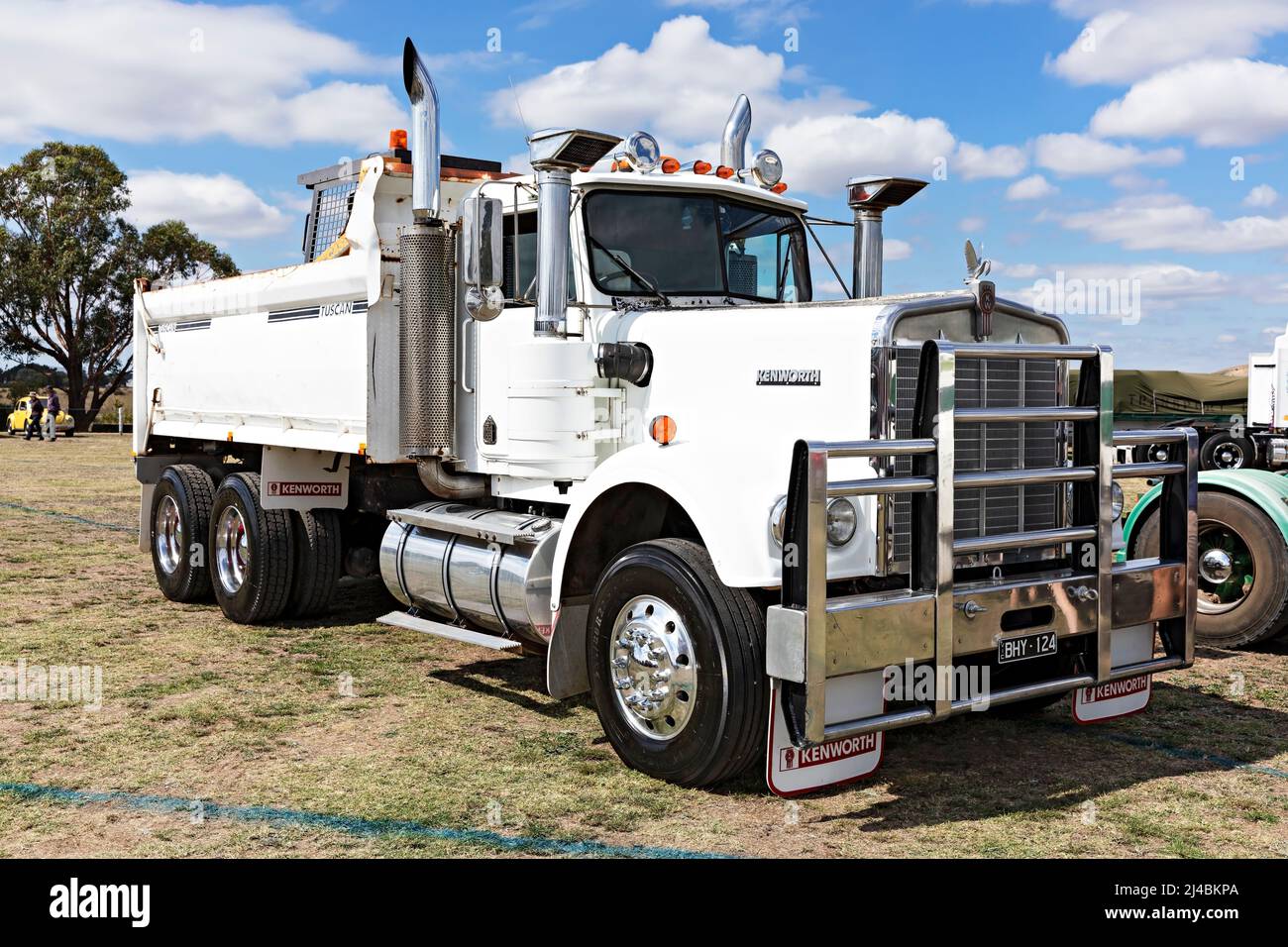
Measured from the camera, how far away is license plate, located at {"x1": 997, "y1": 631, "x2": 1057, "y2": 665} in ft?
16.3

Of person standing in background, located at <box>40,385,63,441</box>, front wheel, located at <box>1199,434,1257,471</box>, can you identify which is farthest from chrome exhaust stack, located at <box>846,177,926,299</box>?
person standing in background, located at <box>40,385,63,441</box>

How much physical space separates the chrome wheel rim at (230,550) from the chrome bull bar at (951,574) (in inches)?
225

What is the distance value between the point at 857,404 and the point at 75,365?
50.3 m

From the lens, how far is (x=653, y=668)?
5.24 m

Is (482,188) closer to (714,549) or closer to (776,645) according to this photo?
(714,549)

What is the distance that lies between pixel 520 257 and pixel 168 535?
16.4 feet

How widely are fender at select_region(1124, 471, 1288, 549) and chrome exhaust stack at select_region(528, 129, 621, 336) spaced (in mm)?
4012

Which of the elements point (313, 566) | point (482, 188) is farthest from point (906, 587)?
point (313, 566)

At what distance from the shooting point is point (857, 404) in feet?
16.8

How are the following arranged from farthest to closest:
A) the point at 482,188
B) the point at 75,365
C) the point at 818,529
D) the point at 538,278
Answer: the point at 75,365 < the point at 482,188 < the point at 538,278 < the point at 818,529

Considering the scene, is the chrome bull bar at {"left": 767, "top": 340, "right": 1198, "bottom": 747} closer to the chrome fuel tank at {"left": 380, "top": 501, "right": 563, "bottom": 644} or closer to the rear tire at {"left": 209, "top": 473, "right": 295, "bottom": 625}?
the chrome fuel tank at {"left": 380, "top": 501, "right": 563, "bottom": 644}

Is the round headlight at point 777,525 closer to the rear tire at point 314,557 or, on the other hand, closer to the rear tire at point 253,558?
the rear tire at point 314,557

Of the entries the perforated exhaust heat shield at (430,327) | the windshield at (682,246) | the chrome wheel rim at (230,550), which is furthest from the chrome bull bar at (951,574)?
the chrome wheel rim at (230,550)

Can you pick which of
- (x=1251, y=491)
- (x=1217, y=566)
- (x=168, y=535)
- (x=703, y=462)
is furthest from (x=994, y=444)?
(x=168, y=535)
